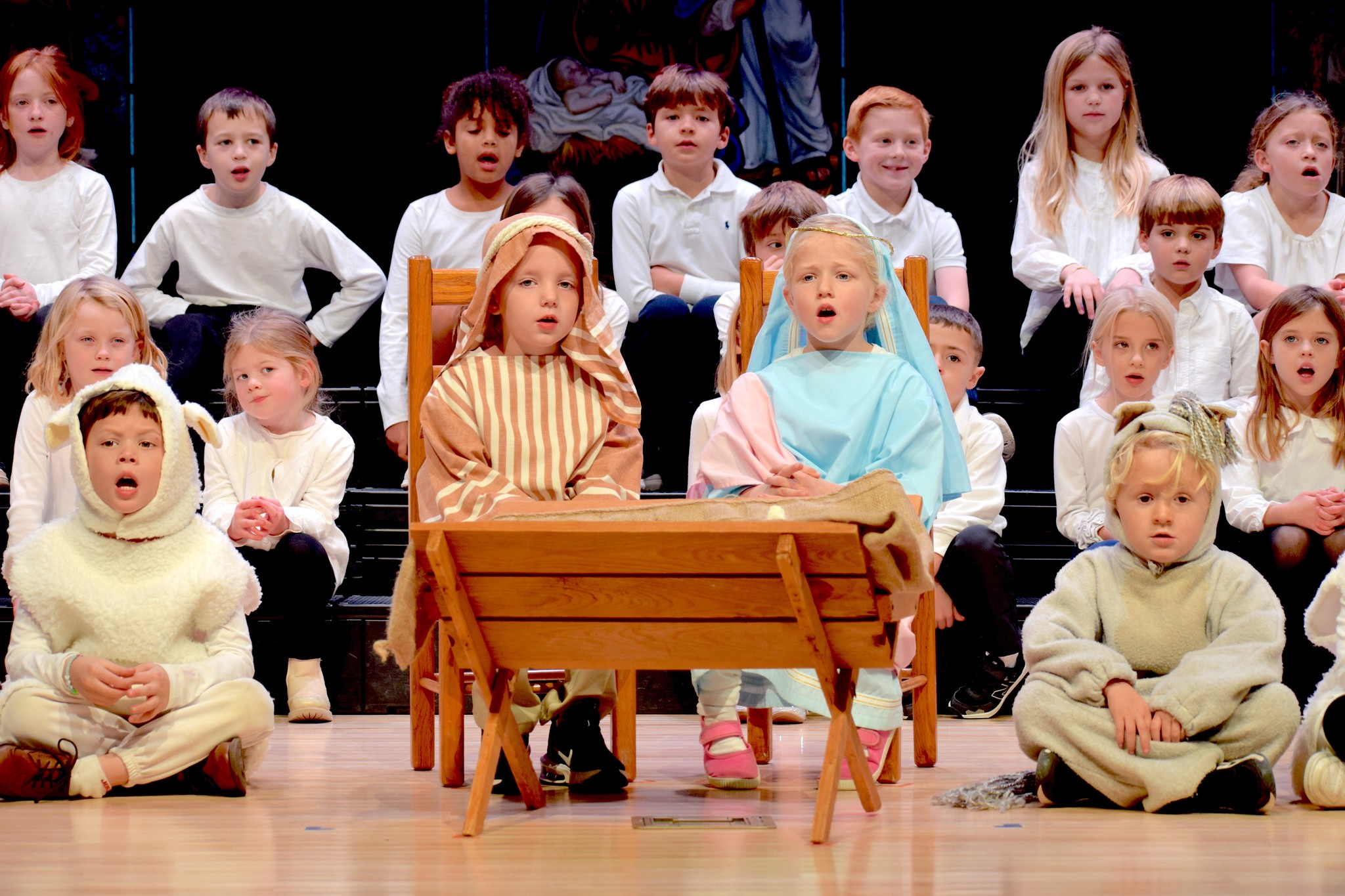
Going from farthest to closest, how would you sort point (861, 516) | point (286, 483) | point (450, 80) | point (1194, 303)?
point (450, 80), point (1194, 303), point (286, 483), point (861, 516)

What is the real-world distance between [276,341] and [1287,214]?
3.31 metres

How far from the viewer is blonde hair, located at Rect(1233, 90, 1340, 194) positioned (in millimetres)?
5148

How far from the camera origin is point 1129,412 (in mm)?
3207

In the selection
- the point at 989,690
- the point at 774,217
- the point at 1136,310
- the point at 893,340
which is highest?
the point at 774,217

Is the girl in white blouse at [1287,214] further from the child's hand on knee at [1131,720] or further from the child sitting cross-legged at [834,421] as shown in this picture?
the child's hand on knee at [1131,720]

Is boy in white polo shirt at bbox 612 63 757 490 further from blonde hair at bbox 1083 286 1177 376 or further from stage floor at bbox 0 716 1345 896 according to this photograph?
stage floor at bbox 0 716 1345 896

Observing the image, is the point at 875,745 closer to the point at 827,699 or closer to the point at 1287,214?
the point at 827,699

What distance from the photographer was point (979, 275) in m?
6.86

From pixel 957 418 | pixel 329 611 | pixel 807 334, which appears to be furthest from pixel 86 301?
pixel 957 418

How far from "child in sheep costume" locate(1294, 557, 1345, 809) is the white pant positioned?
2.07 metres

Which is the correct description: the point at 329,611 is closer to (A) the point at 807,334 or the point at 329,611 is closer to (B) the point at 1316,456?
(A) the point at 807,334

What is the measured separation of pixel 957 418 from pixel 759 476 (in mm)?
1303

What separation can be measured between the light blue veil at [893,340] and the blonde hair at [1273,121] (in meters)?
2.36

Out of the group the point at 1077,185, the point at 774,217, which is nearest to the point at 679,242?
the point at 774,217
